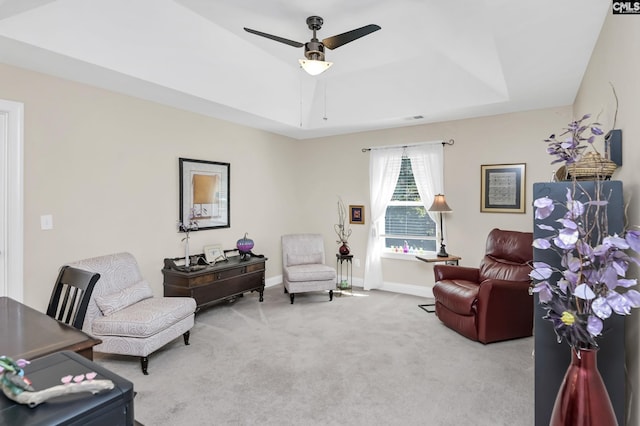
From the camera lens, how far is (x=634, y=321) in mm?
1643

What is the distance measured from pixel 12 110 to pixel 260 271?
3.07 meters

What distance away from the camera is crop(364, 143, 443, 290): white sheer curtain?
4.90 meters

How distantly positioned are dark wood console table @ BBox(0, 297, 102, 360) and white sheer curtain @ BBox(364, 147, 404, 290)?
4.27 meters

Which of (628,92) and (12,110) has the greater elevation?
(12,110)

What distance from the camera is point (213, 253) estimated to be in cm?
436

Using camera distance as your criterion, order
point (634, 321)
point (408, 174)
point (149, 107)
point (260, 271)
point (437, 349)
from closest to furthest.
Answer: point (634, 321) → point (437, 349) → point (149, 107) → point (260, 271) → point (408, 174)

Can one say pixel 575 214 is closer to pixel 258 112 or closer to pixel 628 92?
pixel 628 92

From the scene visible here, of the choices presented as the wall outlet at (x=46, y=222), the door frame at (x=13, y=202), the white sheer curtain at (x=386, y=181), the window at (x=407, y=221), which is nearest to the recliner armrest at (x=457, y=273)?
the window at (x=407, y=221)

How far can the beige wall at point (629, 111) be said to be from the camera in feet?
5.22

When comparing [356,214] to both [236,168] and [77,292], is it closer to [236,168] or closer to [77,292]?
[236,168]

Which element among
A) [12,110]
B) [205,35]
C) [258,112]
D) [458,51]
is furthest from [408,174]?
[12,110]

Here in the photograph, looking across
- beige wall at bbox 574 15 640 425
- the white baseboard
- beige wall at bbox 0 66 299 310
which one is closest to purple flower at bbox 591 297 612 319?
beige wall at bbox 574 15 640 425

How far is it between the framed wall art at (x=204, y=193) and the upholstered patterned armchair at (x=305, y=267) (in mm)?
1005

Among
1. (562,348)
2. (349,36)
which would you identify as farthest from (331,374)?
(349,36)
